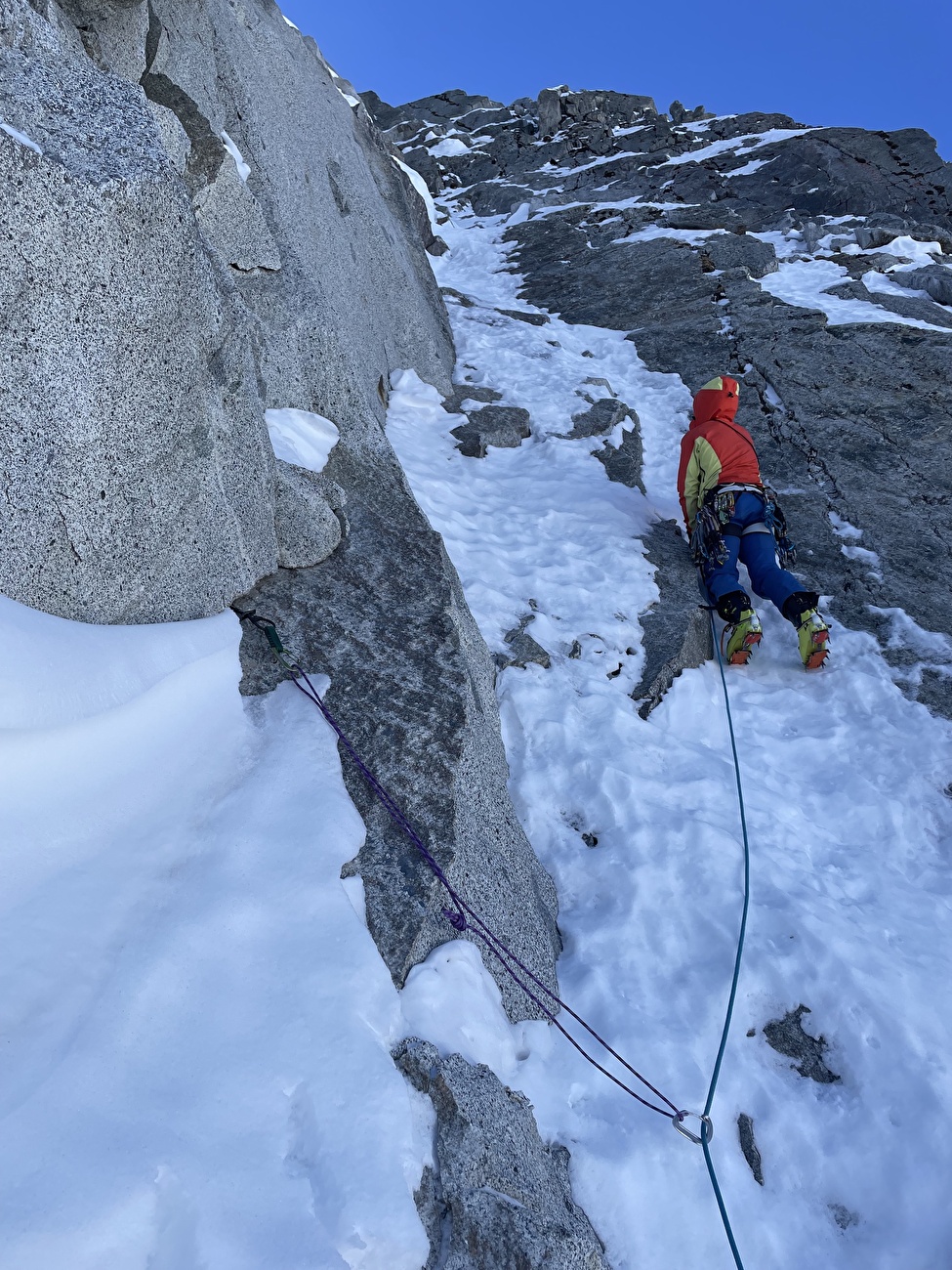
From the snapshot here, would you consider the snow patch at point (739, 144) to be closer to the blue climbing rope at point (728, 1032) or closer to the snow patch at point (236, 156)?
the snow patch at point (236, 156)

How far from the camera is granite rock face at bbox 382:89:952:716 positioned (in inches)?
309

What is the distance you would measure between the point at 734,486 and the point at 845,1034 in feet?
15.9

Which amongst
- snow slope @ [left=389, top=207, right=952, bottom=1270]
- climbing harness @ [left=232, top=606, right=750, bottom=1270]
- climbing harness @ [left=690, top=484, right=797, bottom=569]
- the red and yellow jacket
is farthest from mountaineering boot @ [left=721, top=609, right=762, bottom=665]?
climbing harness @ [left=232, top=606, right=750, bottom=1270]

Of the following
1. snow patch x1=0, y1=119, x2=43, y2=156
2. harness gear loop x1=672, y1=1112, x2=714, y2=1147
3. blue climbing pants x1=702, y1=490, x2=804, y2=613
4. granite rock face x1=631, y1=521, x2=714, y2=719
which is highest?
snow patch x1=0, y1=119, x2=43, y2=156

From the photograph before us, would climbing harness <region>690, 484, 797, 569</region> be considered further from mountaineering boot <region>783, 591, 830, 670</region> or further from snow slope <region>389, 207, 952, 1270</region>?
mountaineering boot <region>783, 591, 830, 670</region>

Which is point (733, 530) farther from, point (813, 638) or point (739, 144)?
point (739, 144)

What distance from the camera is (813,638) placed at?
6.28 meters

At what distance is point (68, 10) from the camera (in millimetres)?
5781

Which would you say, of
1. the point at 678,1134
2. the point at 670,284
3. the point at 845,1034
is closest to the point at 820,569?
the point at 845,1034

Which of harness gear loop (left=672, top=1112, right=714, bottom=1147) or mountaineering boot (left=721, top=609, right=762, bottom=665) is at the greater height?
mountaineering boot (left=721, top=609, right=762, bottom=665)

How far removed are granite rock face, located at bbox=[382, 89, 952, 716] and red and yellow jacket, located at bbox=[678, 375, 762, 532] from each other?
1163 millimetres

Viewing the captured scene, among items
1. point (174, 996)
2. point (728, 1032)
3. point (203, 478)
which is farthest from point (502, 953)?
point (203, 478)

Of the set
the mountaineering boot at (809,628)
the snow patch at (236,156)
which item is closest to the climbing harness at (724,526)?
the mountaineering boot at (809,628)

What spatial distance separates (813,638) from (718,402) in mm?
2938
